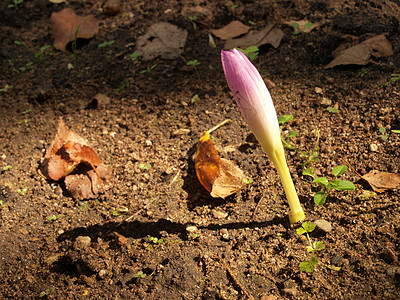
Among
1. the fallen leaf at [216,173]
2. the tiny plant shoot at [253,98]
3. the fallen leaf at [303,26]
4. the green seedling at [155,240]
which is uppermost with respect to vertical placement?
the tiny plant shoot at [253,98]

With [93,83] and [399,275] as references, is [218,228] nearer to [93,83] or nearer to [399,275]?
[399,275]

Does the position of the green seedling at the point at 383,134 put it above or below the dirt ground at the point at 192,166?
above

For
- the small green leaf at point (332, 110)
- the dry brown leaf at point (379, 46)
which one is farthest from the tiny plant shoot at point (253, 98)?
the dry brown leaf at point (379, 46)

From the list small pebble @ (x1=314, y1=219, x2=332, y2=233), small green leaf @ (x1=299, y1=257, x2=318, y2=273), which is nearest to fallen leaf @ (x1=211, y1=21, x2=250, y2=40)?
small pebble @ (x1=314, y1=219, x2=332, y2=233)

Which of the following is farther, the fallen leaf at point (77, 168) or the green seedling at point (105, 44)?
the green seedling at point (105, 44)

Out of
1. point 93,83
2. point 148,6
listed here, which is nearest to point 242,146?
point 93,83

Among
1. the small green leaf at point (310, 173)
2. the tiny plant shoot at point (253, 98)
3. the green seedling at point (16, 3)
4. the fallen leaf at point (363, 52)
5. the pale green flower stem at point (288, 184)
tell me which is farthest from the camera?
the green seedling at point (16, 3)

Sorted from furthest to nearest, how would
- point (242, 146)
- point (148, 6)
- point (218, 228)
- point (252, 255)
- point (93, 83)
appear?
point (148, 6)
point (93, 83)
point (242, 146)
point (218, 228)
point (252, 255)

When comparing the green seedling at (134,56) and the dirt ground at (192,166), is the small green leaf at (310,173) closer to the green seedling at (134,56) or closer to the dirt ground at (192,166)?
the dirt ground at (192,166)

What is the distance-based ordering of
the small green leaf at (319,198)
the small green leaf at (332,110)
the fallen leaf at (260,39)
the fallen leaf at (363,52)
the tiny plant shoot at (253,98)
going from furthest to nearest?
1. the fallen leaf at (260,39)
2. the fallen leaf at (363,52)
3. the small green leaf at (332,110)
4. the small green leaf at (319,198)
5. the tiny plant shoot at (253,98)
